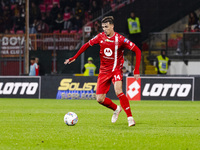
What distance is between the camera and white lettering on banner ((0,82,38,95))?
22.4 metres

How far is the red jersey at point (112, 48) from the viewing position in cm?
1020

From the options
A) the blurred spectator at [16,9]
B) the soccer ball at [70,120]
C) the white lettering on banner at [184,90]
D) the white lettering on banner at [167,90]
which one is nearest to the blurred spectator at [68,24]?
the blurred spectator at [16,9]

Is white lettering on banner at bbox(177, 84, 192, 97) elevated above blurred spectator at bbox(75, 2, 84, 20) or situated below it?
below

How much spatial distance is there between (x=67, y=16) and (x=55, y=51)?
5.83 meters

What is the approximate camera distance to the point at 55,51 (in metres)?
24.8

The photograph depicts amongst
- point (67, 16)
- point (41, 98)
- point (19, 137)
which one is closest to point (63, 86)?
point (41, 98)

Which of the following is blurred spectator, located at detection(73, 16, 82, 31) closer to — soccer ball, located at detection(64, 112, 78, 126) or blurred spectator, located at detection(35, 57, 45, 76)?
blurred spectator, located at detection(35, 57, 45, 76)

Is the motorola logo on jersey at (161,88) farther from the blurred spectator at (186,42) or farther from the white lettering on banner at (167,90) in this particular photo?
the blurred spectator at (186,42)

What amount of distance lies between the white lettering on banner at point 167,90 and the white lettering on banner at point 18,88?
515 cm

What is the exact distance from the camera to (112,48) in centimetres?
1026

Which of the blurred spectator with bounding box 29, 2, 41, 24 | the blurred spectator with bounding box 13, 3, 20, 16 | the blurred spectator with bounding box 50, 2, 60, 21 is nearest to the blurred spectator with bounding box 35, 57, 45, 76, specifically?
the blurred spectator with bounding box 50, 2, 60, 21

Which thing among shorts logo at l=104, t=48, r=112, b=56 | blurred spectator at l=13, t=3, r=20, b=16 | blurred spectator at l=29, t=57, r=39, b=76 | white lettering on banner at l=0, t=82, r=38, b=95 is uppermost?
blurred spectator at l=13, t=3, r=20, b=16

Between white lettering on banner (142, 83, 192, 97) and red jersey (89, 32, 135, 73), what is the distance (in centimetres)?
1082

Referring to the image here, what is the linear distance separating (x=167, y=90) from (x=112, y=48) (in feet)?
36.4
